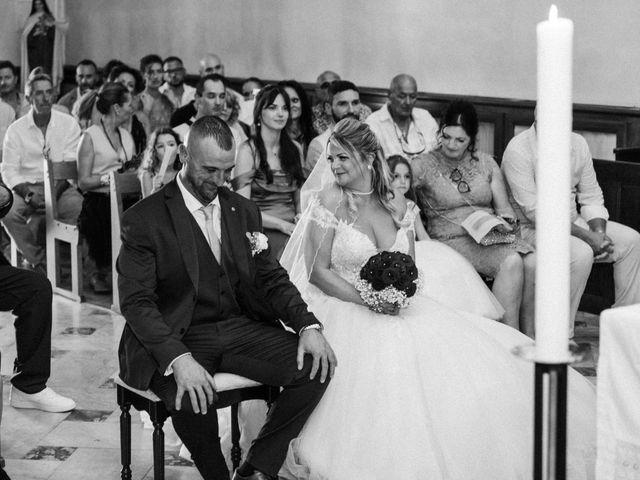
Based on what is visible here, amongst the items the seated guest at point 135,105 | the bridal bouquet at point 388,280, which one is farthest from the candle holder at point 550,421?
the seated guest at point 135,105

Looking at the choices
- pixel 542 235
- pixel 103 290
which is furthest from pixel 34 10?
pixel 542 235

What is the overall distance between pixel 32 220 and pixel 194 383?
169 inches

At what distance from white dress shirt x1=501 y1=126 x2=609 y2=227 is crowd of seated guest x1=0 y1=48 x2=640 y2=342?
0.18ft

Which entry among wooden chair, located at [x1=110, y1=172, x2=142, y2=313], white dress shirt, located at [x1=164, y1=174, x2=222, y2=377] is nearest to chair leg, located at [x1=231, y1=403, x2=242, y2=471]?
white dress shirt, located at [x1=164, y1=174, x2=222, y2=377]

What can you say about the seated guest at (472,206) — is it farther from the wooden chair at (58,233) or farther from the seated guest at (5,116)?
the seated guest at (5,116)

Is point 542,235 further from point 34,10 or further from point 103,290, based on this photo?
point 34,10

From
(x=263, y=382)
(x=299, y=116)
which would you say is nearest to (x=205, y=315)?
(x=263, y=382)

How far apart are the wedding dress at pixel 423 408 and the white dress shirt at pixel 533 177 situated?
6.30ft

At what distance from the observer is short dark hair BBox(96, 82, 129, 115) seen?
22.8ft

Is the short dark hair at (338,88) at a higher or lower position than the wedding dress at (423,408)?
higher

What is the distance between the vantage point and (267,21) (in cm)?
1088

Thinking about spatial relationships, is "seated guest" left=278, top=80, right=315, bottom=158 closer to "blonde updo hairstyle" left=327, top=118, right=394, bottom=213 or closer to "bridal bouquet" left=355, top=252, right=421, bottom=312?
"blonde updo hairstyle" left=327, top=118, right=394, bottom=213

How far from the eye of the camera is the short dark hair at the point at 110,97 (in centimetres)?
694

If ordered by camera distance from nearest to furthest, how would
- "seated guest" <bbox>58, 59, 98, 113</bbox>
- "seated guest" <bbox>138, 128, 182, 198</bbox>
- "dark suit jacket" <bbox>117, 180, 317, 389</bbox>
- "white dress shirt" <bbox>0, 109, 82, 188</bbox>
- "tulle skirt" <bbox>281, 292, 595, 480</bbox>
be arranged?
"dark suit jacket" <bbox>117, 180, 317, 389</bbox> → "tulle skirt" <bbox>281, 292, 595, 480</bbox> → "seated guest" <bbox>138, 128, 182, 198</bbox> → "white dress shirt" <bbox>0, 109, 82, 188</bbox> → "seated guest" <bbox>58, 59, 98, 113</bbox>
